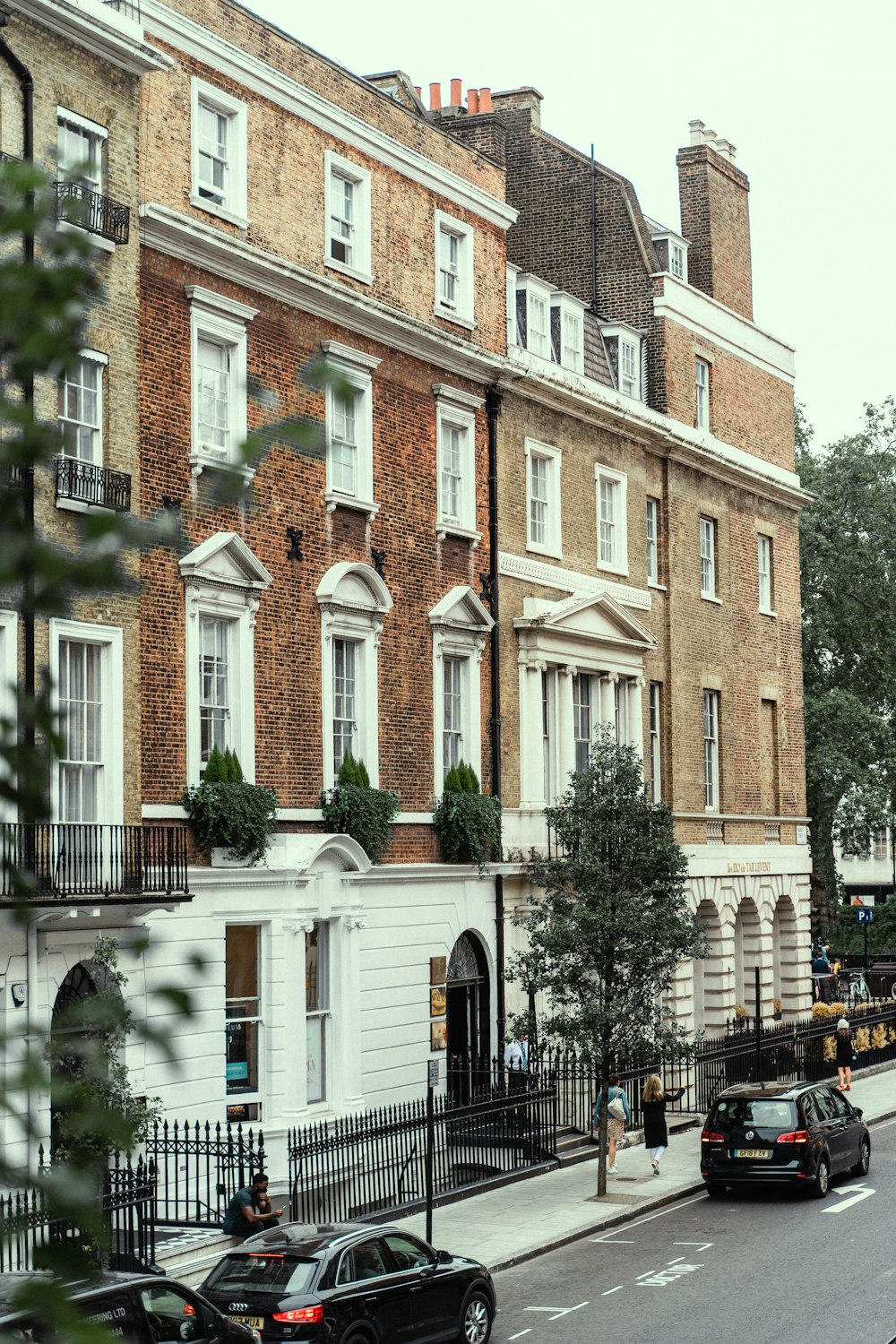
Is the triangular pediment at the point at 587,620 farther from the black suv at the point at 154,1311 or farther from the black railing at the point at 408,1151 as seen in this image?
the black suv at the point at 154,1311

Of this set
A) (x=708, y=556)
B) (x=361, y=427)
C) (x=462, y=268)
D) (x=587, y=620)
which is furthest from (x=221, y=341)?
(x=708, y=556)

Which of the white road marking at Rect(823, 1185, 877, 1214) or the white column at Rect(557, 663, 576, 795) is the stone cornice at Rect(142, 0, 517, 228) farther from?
the white road marking at Rect(823, 1185, 877, 1214)

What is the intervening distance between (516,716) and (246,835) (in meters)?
8.54

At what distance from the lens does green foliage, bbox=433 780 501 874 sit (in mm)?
29750

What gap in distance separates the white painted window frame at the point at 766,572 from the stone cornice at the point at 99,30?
74.3 ft

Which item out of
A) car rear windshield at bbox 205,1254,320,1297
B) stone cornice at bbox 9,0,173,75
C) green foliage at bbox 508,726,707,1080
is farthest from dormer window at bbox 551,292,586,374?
car rear windshield at bbox 205,1254,320,1297

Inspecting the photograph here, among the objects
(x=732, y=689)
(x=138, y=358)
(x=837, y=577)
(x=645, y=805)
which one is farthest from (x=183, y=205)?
(x=837, y=577)

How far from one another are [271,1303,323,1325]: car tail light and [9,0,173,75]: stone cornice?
14.2 metres

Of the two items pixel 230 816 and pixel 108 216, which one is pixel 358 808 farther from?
pixel 108 216

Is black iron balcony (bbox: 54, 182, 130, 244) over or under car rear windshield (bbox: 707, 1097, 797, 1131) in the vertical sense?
over

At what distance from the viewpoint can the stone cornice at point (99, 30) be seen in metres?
21.5

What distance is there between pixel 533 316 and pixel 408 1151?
53.2 ft

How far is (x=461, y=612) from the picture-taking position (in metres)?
30.6

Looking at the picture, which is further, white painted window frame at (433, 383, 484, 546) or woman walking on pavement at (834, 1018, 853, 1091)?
woman walking on pavement at (834, 1018, 853, 1091)
